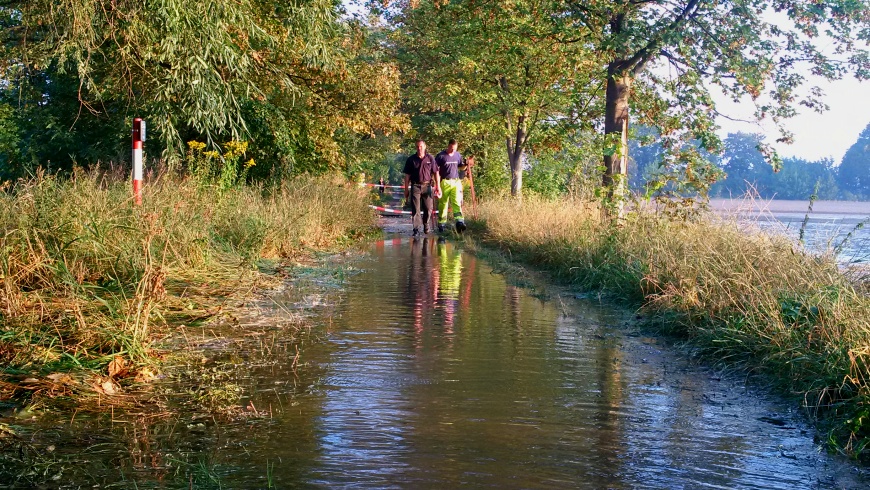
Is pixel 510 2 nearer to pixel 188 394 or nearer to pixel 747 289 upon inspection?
pixel 747 289

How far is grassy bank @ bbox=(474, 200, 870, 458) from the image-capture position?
579 cm

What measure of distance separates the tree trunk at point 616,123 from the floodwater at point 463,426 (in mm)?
7138

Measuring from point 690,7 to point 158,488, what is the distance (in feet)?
41.5

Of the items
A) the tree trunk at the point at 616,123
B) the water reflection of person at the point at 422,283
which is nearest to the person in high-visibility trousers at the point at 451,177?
the water reflection of person at the point at 422,283

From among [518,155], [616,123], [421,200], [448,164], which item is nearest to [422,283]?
[616,123]

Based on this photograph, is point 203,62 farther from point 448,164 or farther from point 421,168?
point 448,164

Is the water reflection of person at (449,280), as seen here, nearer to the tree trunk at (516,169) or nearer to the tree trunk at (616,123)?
the tree trunk at (616,123)

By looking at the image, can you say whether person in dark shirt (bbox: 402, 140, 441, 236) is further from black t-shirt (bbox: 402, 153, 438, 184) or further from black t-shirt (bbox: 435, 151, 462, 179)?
black t-shirt (bbox: 435, 151, 462, 179)

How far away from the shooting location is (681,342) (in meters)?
8.18

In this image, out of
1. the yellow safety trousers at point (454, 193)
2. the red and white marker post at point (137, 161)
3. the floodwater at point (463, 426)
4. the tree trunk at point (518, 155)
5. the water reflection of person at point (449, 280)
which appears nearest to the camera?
the floodwater at point (463, 426)

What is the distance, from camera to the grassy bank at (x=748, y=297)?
5793 mm

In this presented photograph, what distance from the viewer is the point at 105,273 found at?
816 centimetres

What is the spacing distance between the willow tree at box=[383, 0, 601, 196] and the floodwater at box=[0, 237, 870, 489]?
402 inches

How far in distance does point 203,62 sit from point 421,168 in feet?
30.8
